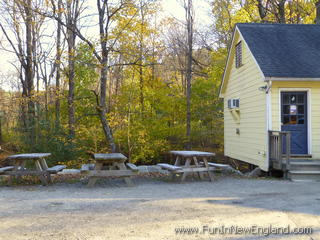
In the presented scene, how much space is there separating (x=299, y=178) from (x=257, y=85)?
3.19m

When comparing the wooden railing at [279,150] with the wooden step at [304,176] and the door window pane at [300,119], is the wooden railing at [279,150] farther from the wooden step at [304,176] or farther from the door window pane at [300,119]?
the door window pane at [300,119]

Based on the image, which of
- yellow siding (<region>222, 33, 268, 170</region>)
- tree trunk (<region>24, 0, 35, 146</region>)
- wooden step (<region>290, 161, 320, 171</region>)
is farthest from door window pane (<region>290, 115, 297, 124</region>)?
tree trunk (<region>24, 0, 35, 146</region>)

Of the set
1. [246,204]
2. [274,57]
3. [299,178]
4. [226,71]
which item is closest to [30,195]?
[246,204]

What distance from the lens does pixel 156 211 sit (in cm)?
548

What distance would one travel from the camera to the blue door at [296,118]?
1038cm

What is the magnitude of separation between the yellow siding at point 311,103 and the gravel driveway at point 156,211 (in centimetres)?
235

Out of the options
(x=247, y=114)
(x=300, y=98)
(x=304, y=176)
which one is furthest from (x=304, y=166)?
(x=247, y=114)

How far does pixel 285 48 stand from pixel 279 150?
12.1ft

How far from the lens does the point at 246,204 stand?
19.6 ft

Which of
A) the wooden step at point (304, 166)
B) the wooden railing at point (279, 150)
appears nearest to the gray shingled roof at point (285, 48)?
the wooden railing at point (279, 150)

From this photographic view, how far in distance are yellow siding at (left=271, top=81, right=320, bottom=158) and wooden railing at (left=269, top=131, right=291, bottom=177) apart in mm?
498

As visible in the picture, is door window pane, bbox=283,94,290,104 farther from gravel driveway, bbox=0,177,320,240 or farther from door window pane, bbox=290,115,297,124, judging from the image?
gravel driveway, bbox=0,177,320,240

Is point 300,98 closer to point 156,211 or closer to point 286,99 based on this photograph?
point 286,99

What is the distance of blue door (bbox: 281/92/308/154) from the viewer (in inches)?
408
